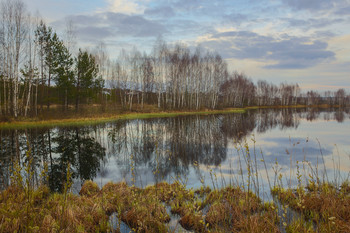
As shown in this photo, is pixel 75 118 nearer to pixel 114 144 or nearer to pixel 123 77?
pixel 114 144

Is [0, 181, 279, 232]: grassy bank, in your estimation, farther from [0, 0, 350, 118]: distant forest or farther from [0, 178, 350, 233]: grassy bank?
[0, 0, 350, 118]: distant forest

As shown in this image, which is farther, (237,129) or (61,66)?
(61,66)

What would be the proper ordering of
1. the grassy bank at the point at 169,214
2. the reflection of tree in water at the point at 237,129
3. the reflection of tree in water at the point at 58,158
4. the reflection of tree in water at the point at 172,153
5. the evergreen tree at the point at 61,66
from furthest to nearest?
the evergreen tree at the point at 61,66 < the reflection of tree in water at the point at 237,129 < the reflection of tree in water at the point at 172,153 < the reflection of tree in water at the point at 58,158 < the grassy bank at the point at 169,214

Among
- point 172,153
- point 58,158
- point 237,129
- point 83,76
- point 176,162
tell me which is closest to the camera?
point 176,162

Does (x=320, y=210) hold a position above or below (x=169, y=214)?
above

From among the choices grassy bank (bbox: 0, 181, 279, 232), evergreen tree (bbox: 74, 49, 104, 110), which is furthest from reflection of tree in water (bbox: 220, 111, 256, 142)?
evergreen tree (bbox: 74, 49, 104, 110)

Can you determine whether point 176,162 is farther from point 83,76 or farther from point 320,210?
point 83,76

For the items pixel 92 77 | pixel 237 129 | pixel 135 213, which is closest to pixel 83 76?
pixel 92 77

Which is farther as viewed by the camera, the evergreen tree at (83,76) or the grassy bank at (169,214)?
the evergreen tree at (83,76)

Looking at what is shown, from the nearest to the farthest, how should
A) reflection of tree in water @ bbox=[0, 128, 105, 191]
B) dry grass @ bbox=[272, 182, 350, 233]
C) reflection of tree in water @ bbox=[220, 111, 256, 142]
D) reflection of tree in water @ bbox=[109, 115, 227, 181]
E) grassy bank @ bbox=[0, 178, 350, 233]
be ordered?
grassy bank @ bbox=[0, 178, 350, 233]
dry grass @ bbox=[272, 182, 350, 233]
reflection of tree in water @ bbox=[0, 128, 105, 191]
reflection of tree in water @ bbox=[109, 115, 227, 181]
reflection of tree in water @ bbox=[220, 111, 256, 142]

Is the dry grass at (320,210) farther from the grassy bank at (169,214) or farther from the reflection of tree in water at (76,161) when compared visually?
the reflection of tree in water at (76,161)

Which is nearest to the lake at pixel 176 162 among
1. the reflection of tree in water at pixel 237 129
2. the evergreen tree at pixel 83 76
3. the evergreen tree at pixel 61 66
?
the reflection of tree in water at pixel 237 129

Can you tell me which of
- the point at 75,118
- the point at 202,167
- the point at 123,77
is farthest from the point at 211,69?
the point at 202,167

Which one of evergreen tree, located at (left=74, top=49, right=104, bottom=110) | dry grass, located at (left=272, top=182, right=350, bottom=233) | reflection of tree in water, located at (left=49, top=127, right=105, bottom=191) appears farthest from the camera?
evergreen tree, located at (left=74, top=49, right=104, bottom=110)
